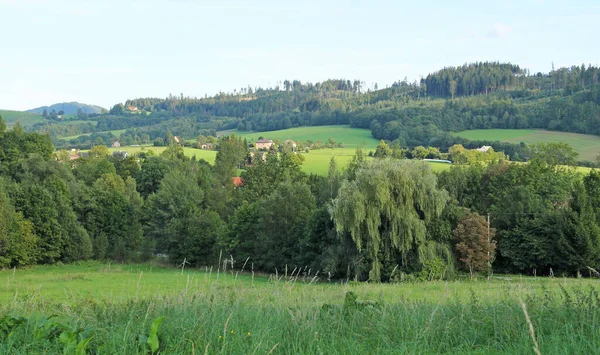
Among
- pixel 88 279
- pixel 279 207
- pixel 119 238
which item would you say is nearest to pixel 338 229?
pixel 279 207

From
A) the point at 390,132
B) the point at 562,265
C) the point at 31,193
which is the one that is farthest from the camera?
the point at 390,132

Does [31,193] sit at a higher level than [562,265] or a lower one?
higher

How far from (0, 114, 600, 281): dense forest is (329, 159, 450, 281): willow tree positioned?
75 mm

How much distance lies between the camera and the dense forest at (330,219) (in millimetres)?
33281

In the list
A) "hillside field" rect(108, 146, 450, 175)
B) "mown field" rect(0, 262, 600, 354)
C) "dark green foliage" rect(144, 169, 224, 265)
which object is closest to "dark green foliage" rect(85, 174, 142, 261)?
"dark green foliage" rect(144, 169, 224, 265)

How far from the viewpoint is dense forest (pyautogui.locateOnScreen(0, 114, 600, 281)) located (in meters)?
33.3

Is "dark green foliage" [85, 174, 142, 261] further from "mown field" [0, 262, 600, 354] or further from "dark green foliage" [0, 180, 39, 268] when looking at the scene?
"mown field" [0, 262, 600, 354]

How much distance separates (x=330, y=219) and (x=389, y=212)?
569 cm

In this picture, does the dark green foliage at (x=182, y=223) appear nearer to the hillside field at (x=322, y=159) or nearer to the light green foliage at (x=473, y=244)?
the light green foliage at (x=473, y=244)

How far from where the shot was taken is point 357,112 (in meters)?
163

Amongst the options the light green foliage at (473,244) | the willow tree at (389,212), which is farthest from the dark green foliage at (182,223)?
the light green foliage at (473,244)

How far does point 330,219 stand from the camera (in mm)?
37375

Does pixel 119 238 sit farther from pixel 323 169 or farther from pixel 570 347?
pixel 570 347

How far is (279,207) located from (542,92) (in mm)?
149577
